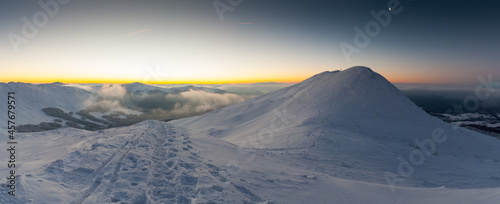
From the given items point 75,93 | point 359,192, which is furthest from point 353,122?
point 75,93

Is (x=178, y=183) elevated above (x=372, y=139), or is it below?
above

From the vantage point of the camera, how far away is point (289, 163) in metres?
13.2

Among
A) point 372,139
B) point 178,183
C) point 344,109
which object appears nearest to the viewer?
point 178,183

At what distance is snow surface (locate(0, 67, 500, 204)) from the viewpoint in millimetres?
7277

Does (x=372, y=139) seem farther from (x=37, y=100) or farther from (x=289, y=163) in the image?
(x=37, y=100)

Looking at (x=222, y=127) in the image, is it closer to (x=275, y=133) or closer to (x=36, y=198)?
(x=275, y=133)

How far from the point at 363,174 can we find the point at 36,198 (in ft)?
50.7

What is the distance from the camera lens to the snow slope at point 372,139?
569 inches

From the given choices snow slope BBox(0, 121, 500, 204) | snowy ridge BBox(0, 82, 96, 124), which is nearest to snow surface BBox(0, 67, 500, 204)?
snow slope BBox(0, 121, 500, 204)

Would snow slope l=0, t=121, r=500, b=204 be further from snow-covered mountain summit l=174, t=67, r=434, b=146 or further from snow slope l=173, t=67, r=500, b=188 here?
snow-covered mountain summit l=174, t=67, r=434, b=146

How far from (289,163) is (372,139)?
38.9ft

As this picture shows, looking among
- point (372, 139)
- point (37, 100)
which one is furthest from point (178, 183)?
point (37, 100)

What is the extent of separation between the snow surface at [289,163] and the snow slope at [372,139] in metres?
0.12

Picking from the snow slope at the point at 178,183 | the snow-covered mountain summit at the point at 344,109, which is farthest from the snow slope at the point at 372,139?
the snow slope at the point at 178,183
